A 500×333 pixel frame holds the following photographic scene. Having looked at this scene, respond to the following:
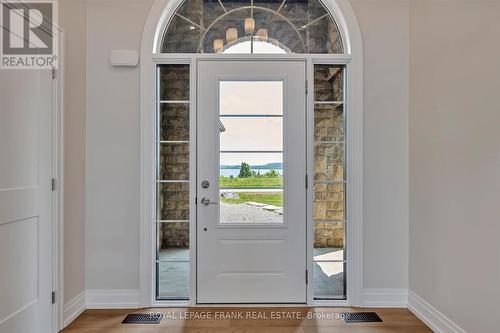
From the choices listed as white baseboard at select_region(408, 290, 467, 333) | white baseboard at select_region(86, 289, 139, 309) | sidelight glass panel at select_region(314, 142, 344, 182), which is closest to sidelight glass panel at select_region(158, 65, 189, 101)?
Result: sidelight glass panel at select_region(314, 142, 344, 182)

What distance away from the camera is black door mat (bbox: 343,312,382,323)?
2521 mm

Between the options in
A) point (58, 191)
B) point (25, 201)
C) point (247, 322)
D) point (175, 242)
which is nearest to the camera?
point (25, 201)

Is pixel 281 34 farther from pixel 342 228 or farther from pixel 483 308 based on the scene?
pixel 483 308

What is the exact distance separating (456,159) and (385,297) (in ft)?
4.21

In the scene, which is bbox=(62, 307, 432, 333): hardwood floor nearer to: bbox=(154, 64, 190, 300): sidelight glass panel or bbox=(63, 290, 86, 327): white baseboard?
bbox=(63, 290, 86, 327): white baseboard

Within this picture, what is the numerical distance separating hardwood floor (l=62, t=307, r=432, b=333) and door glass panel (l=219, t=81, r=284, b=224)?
72 cm

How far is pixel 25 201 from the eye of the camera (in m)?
2.09

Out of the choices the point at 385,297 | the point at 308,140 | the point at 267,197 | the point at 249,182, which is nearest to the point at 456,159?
the point at 308,140

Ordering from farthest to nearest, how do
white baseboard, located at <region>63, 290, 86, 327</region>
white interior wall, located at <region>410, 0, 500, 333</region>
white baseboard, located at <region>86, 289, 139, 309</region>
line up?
white baseboard, located at <region>86, 289, 139, 309</region> < white baseboard, located at <region>63, 290, 86, 327</region> < white interior wall, located at <region>410, 0, 500, 333</region>

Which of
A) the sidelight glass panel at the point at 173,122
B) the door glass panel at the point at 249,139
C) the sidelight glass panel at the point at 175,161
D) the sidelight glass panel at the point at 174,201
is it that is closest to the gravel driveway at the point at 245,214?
the door glass panel at the point at 249,139

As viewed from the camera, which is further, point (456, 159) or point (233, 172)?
point (233, 172)

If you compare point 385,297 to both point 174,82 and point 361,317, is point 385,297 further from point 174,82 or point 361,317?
point 174,82

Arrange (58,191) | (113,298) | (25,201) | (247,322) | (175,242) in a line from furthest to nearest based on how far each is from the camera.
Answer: (175,242) → (113,298) → (247,322) → (58,191) → (25,201)

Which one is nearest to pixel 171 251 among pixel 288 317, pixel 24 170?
pixel 288 317
